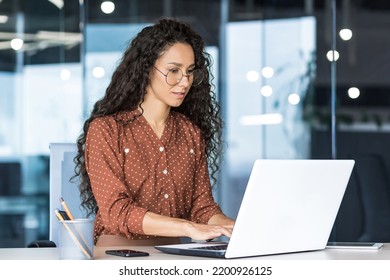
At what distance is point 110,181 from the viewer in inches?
115

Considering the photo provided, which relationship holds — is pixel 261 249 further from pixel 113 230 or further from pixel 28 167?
pixel 28 167

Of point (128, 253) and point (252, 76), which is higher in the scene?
point (252, 76)

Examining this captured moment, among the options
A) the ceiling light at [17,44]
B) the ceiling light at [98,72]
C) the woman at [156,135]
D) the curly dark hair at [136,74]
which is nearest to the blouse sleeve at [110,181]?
the woman at [156,135]

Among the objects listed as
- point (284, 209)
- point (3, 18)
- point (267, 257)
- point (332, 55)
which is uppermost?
point (3, 18)

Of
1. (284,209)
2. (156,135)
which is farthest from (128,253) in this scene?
(156,135)

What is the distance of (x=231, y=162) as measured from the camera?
632 centimetres

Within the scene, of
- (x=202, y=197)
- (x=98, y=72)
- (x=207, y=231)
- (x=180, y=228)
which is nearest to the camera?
(x=207, y=231)

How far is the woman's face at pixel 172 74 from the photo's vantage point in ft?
10.4

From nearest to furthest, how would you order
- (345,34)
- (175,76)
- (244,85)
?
(175,76) → (345,34) → (244,85)

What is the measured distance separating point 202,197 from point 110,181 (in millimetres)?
512

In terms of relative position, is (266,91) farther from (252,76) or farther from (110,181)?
(110,181)

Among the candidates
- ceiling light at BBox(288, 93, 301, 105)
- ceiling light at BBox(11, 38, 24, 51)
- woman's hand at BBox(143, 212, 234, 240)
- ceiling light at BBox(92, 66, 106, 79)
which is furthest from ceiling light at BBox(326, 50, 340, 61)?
woman's hand at BBox(143, 212, 234, 240)

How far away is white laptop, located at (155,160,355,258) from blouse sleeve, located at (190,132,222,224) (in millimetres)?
647

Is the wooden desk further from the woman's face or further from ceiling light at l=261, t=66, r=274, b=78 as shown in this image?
ceiling light at l=261, t=66, r=274, b=78
